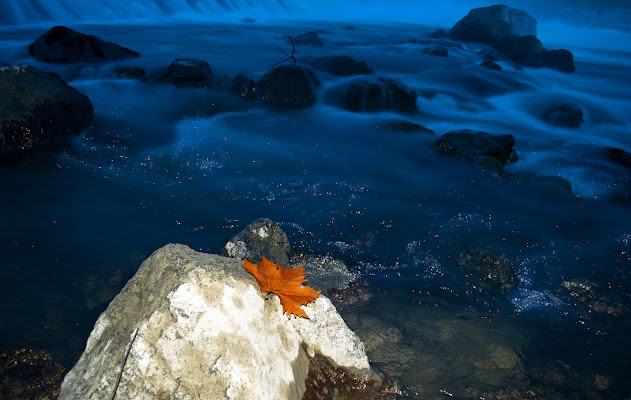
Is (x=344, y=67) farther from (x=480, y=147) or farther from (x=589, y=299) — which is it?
(x=589, y=299)

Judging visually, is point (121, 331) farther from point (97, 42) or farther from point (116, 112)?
point (97, 42)

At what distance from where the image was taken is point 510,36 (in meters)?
19.2

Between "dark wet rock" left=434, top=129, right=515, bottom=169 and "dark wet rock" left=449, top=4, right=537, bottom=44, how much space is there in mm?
13679

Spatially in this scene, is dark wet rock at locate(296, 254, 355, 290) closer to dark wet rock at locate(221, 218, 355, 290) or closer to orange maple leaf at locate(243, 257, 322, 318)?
dark wet rock at locate(221, 218, 355, 290)

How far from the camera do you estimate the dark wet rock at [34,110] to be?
6539 millimetres

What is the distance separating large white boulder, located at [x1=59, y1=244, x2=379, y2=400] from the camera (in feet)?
7.25

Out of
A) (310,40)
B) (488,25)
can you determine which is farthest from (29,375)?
(488,25)

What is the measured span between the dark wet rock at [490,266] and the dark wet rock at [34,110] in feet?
20.3

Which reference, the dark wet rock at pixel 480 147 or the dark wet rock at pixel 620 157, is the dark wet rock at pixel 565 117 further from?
the dark wet rock at pixel 480 147

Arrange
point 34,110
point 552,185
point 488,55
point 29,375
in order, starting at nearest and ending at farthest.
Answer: point 29,375 < point 34,110 < point 552,185 < point 488,55

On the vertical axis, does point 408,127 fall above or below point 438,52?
below

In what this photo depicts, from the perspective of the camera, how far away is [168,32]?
1788 centimetres

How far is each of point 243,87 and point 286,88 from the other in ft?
3.18

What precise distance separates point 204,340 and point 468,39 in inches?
854
